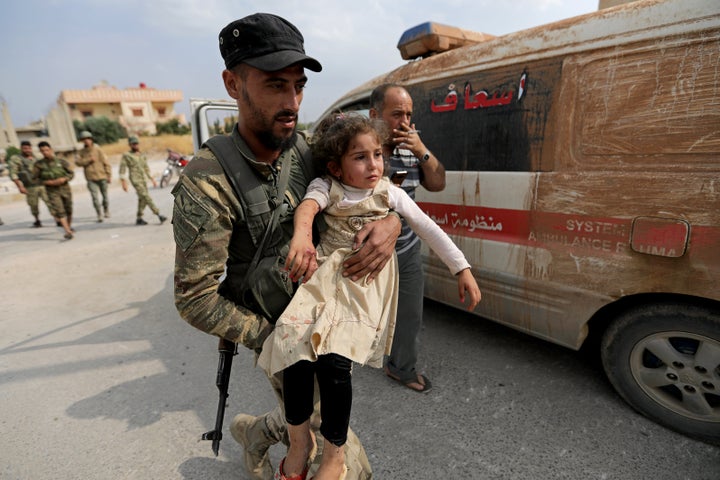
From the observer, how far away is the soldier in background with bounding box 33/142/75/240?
6926mm

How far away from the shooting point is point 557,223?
2082mm

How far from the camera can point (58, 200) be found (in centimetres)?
698

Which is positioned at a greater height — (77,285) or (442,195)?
(442,195)

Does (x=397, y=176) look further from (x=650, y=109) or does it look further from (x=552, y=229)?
(x=650, y=109)

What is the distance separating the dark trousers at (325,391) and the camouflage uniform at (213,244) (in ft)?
0.57

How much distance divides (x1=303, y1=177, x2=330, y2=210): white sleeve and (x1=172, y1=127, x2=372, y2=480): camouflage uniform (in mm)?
88

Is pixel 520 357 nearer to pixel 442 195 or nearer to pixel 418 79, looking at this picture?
pixel 442 195

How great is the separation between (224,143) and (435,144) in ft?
5.58

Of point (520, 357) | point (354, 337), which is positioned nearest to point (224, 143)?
point (354, 337)

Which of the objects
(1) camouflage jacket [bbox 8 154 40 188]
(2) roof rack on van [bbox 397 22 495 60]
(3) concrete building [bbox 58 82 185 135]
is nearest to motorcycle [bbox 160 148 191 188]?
(1) camouflage jacket [bbox 8 154 40 188]

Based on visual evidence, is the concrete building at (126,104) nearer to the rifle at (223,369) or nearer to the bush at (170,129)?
the bush at (170,129)

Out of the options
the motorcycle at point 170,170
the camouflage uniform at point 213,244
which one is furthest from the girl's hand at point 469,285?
the motorcycle at point 170,170

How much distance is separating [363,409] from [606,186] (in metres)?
1.75

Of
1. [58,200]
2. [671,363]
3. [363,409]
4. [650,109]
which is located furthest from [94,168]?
[671,363]
